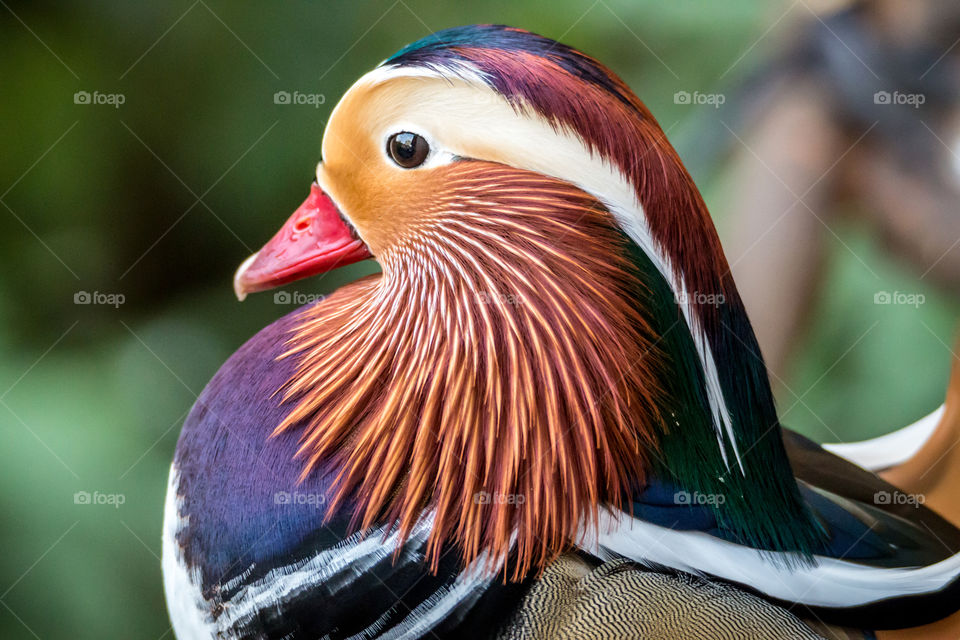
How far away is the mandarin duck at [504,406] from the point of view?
1.43 ft

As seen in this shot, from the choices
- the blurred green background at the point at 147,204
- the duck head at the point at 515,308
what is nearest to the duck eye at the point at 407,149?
the duck head at the point at 515,308

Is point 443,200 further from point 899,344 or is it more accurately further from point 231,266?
point 899,344

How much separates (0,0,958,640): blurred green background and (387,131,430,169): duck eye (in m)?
→ 0.44

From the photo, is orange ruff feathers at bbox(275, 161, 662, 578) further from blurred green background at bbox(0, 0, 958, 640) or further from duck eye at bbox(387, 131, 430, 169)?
blurred green background at bbox(0, 0, 958, 640)

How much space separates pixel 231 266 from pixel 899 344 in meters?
Result: 0.82

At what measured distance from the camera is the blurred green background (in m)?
0.81

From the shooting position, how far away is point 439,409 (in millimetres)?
444

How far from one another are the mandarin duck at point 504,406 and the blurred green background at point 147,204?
41cm

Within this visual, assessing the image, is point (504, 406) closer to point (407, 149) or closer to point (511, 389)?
point (511, 389)

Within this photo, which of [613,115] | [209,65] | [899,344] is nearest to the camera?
[613,115]

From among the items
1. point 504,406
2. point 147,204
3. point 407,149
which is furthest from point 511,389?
point 147,204

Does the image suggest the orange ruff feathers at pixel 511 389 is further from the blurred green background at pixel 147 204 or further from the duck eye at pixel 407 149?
the blurred green background at pixel 147 204

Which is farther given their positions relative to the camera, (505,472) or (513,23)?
(513,23)

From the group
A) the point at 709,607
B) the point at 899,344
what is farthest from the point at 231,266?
the point at 899,344
